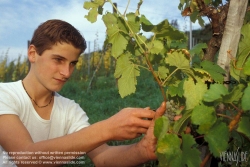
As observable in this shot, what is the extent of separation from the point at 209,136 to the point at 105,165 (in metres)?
1.20

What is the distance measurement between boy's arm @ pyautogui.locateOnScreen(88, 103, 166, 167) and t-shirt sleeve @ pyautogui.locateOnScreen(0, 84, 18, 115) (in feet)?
2.11

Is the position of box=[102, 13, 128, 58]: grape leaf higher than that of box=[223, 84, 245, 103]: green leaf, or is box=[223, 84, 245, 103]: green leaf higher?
box=[102, 13, 128, 58]: grape leaf

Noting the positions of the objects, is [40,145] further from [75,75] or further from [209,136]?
[75,75]

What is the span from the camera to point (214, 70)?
124 cm

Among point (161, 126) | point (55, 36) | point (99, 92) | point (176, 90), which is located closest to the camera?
point (161, 126)

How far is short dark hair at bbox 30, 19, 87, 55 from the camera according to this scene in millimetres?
2053

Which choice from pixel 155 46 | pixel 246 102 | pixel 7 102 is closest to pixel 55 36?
pixel 7 102

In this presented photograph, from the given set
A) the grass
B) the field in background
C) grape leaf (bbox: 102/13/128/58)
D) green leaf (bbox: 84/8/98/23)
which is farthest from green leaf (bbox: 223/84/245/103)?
the grass

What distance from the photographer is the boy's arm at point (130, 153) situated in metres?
1.29

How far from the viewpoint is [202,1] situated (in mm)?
1485

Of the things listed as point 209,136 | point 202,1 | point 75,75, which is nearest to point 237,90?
point 209,136

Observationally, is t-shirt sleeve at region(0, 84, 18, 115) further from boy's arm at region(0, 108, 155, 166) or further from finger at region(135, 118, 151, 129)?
finger at region(135, 118, 151, 129)

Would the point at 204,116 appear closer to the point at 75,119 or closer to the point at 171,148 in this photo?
the point at 171,148

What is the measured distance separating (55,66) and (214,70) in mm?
1090
